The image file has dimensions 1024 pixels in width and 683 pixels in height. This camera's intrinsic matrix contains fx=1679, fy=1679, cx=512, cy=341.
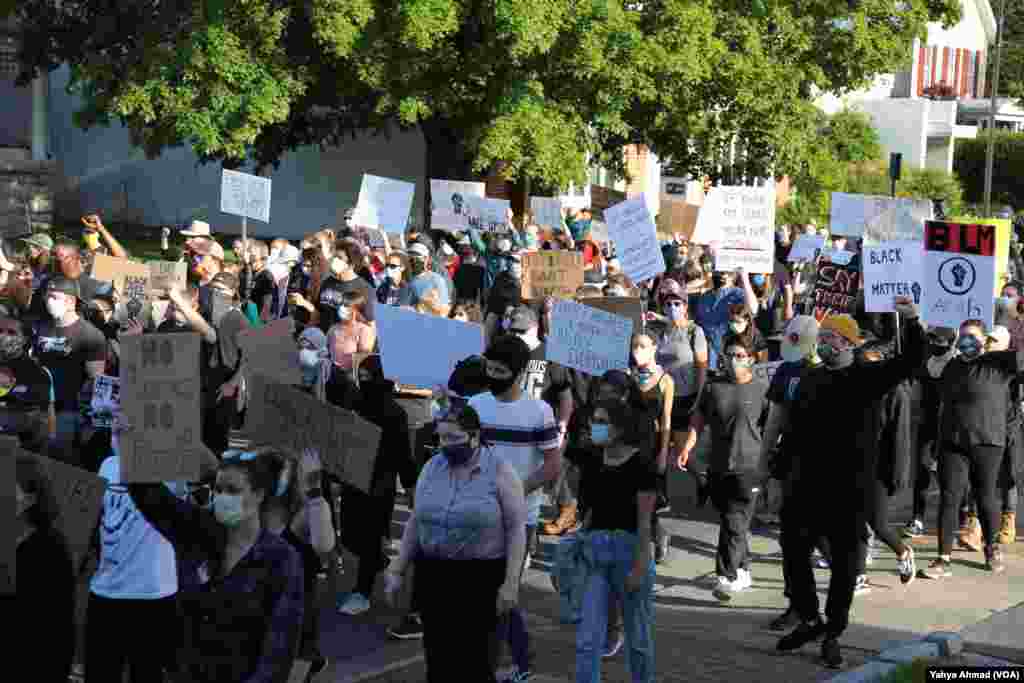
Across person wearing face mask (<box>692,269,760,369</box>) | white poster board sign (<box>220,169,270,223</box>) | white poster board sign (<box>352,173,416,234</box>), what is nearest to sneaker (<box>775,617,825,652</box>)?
person wearing face mask (<box>692,269,760,369</box>)

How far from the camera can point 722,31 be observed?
90.6 feet

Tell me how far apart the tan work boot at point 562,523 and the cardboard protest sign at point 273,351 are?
3366 millimetres

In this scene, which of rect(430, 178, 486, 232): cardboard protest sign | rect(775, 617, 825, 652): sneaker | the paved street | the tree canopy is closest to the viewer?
the paved street

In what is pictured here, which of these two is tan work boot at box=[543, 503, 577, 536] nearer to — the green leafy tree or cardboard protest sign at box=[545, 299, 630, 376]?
cardboard protest sign at box=[545, 299, 630, 376]

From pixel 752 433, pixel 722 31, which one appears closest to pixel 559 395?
pixel 752 433

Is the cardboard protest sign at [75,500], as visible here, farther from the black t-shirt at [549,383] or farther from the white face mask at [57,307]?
the black t-shirt at [549,383]

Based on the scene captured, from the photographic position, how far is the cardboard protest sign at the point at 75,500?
616 centimetres

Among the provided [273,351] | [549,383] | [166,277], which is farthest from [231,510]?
[166,277]

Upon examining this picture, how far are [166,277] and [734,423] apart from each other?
12.5 ft

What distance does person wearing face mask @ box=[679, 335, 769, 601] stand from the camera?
9953 millimetres

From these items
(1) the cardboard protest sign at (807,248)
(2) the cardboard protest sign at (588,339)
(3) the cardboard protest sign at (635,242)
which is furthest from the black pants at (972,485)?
(1) the cardboard protest sign at (807,248)

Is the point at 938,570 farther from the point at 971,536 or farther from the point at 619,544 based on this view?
the point at 619,544

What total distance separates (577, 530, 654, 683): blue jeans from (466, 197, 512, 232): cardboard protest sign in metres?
11.7

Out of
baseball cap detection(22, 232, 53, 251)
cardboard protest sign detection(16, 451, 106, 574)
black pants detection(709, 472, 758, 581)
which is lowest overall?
black pants detection(709, 472, 758, 581)
